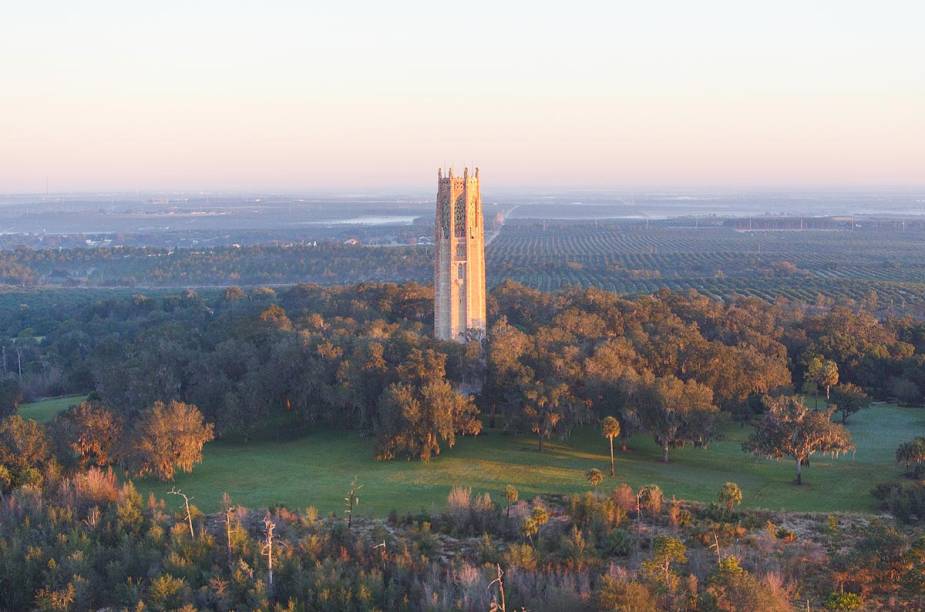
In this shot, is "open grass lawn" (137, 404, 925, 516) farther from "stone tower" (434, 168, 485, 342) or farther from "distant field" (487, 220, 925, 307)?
"distant field" (487, 220, 925, 307)

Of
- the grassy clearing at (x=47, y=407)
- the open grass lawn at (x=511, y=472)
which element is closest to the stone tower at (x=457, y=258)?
the open grass lawn at (x=511, y=472)

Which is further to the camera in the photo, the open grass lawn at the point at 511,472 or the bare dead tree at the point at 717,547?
the open grass lawn at the point at 511,472

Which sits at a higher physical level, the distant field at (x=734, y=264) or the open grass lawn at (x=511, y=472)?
the distant field at (x=734, y=264)

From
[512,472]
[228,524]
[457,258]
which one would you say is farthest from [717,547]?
[457,258]

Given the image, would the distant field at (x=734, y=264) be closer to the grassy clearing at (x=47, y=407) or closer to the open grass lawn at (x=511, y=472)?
the open grass lawn at (x=511, y=472)

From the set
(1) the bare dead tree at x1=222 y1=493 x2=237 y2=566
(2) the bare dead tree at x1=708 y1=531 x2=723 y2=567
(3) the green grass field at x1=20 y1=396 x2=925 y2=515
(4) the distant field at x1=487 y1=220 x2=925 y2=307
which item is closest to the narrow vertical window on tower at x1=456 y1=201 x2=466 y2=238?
(3) the green grass field at x1=20 y1=396 x2=925 y2=515

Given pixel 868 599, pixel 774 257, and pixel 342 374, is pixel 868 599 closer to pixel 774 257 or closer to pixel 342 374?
pixel 342 374

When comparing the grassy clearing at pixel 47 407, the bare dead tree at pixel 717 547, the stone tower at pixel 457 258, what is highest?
the stone tower at pixel 457 258
